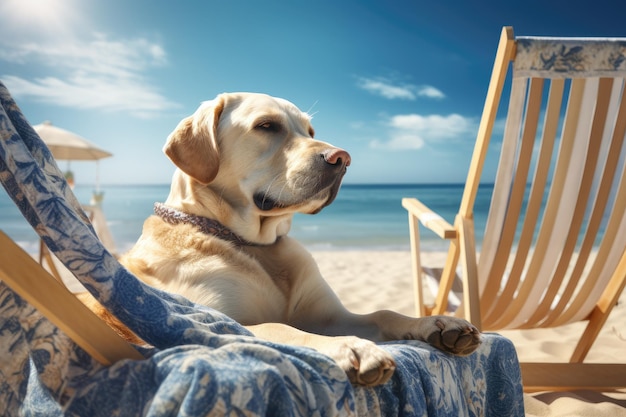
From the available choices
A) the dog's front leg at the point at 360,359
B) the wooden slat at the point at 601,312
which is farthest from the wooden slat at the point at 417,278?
the dog's front leg at the point at 360,359

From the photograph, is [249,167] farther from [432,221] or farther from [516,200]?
[516,200]

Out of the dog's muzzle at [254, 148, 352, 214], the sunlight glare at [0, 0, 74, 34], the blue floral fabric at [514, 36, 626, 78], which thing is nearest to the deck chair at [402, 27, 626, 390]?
the blue floral fabric at [514, 36, 626, 78]

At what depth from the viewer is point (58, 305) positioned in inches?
39.8

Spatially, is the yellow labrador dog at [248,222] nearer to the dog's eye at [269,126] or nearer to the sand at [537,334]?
the dog's eye at [269,126]

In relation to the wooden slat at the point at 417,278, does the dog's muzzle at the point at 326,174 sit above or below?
above

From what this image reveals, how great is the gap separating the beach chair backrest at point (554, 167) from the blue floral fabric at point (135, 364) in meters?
1.42

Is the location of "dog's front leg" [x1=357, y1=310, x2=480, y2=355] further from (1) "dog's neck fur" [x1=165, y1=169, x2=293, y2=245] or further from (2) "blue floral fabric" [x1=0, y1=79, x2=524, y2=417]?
(1) "dog's neck fur" [x1=165, y1=169, x2=293, y2=245]

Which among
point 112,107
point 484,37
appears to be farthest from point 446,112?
point 112,107

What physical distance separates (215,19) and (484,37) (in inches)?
633

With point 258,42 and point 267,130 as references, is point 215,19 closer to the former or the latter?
point 258,42

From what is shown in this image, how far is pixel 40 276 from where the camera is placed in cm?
100

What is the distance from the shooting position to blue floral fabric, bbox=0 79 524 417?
977 mm

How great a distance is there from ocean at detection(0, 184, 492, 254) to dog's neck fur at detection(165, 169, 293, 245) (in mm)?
11805

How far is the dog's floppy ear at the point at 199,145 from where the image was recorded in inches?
78.0
